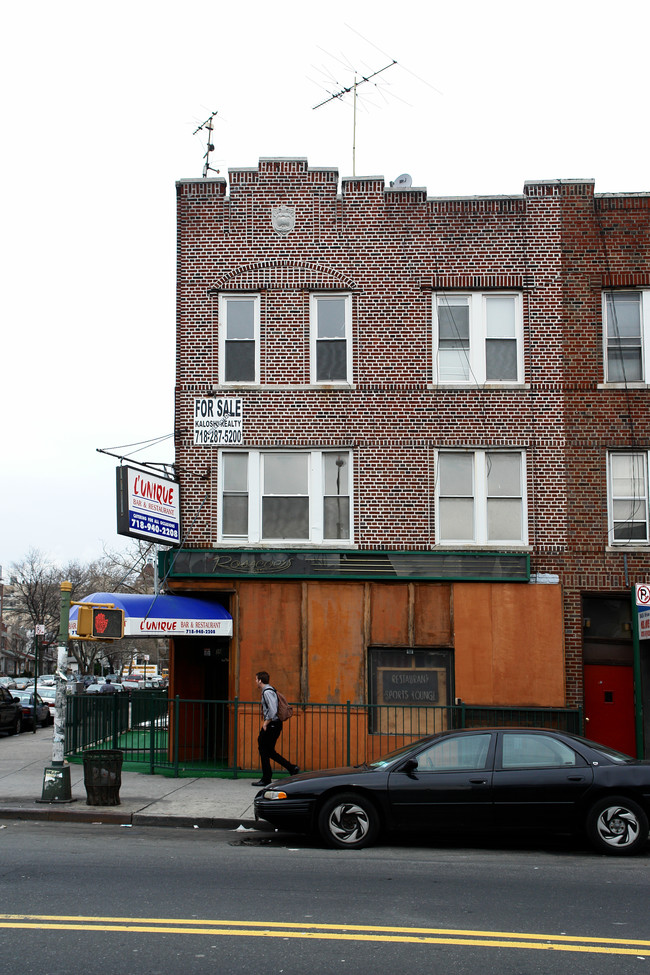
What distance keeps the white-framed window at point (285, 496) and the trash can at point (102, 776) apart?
552cm

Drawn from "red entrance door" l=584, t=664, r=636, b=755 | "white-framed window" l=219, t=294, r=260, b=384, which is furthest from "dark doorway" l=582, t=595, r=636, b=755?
"white-framed window" l=219, t=294, r=260, b=384

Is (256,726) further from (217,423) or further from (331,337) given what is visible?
(331,337)

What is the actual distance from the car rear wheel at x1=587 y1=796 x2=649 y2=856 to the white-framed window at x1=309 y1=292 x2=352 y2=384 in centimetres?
957

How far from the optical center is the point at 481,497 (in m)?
17.5

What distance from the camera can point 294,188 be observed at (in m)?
18.2

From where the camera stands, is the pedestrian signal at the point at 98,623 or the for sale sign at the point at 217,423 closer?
the pedestrian signal at the point at 98,623

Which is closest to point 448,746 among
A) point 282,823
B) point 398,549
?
point 282,823

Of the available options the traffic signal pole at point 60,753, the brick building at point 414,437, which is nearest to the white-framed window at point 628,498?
the brick building at point 414,437

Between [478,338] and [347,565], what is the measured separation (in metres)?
4.83

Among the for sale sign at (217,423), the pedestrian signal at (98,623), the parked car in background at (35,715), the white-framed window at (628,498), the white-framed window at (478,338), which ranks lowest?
the parked car in background at (35,715)

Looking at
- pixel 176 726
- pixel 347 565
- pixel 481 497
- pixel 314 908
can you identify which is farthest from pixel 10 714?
pixel 314 908

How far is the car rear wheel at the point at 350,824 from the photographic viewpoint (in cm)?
1039

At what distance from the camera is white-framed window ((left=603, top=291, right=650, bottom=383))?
58.2 feet

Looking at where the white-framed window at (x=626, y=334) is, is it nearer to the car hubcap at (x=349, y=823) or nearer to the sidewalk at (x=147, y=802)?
the sidewalk at (x=147, y=802)
